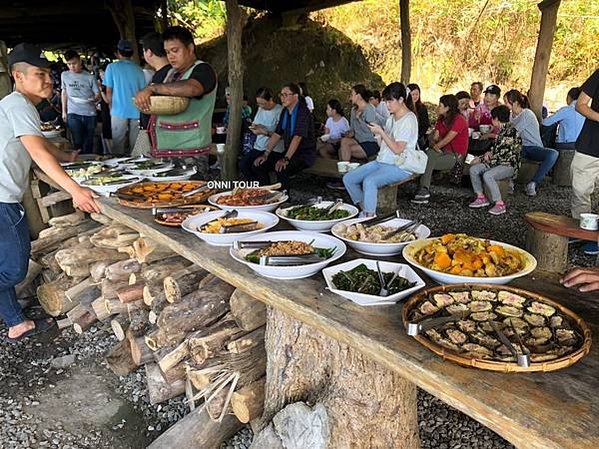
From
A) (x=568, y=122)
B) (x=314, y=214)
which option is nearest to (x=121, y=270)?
(x=314, y=214)

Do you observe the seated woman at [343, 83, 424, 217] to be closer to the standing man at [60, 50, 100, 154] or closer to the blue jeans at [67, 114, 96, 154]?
the standing man at [60, 50, 100, 154]

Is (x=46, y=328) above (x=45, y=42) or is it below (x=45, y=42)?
below

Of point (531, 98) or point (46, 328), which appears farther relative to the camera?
point (531, 98)

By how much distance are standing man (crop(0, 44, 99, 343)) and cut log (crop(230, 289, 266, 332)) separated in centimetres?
117

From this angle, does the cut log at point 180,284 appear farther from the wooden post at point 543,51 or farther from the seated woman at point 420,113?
the wooden post at point 543,51

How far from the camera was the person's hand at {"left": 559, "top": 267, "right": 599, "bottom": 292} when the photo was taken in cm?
164

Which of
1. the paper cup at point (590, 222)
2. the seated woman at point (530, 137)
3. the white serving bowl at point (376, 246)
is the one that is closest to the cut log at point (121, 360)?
the white serving bowl at point (376, 246)

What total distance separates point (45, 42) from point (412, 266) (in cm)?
1780

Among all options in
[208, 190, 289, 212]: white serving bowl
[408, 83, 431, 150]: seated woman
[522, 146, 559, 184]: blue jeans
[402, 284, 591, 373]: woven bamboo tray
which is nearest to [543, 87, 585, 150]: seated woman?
[522, 146, 559, 184]: blue jeans

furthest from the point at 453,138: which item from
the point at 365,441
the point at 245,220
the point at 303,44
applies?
the point at 303,44

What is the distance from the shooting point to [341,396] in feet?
6.48

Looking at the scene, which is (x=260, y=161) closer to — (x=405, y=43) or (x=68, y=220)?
(x=68, y=220)

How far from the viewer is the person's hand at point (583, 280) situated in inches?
64.7

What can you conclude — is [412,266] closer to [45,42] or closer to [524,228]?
[524,228]
